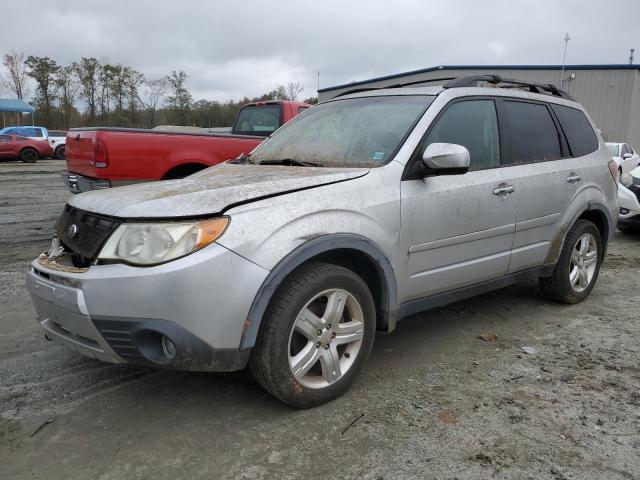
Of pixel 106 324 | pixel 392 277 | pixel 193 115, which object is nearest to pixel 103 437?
pixel 106 324

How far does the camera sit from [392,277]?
3139 millimetres

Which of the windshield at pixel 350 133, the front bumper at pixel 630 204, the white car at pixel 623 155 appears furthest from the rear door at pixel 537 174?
the white car at pixel 623 155

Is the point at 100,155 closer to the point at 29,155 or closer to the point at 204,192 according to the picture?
the point at 204,192

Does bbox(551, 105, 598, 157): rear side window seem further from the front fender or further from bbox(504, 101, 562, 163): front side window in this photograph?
the front fender

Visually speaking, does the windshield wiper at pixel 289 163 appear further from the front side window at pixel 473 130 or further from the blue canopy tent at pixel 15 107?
the blue canopy tent at pixel 15 107

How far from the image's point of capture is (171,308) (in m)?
2.39

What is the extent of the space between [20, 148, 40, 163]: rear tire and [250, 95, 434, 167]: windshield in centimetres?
2367

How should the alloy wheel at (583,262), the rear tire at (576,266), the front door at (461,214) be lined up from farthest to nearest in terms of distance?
the alloy wheel at (583,262) → the rear tire at (576,266) → the front door at (461,214)

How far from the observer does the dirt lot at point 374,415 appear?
2424 millimetres

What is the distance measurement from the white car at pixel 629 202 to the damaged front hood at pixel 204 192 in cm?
645

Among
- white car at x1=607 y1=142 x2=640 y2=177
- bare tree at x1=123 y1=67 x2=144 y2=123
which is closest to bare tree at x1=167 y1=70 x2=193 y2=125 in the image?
bare tree at x1=123 y1=67 x2=144 y2=123

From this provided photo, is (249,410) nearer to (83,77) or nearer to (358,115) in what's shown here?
(358,115)

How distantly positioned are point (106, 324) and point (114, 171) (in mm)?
3910

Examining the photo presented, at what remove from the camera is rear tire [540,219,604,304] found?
4.50m
